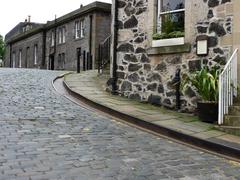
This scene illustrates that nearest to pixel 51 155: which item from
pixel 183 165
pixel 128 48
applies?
pixel 183 165

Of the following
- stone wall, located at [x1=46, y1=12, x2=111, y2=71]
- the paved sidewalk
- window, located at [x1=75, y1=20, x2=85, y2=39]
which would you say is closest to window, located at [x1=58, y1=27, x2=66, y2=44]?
stone wall, located at [x1=46, y1=12, x2=111, y2=71]

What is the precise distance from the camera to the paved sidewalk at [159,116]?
283 inches

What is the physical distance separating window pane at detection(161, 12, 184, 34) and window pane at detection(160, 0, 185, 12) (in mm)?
190

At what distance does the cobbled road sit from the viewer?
5.10 metres

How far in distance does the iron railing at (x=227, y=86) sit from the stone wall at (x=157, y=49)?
468 mm

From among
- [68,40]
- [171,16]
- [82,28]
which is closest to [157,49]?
[171,16]

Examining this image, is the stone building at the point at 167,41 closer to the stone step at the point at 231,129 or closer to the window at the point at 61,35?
the stone step at the point at 231,129

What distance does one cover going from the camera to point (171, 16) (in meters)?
10.7

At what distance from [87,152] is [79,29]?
25.6 metres

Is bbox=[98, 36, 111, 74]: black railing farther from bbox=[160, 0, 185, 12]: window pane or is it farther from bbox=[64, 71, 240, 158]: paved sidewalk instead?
bbox=[160, 0, 185, 12]: window pane

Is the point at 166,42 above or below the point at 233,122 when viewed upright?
above

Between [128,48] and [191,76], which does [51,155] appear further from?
[128,48]

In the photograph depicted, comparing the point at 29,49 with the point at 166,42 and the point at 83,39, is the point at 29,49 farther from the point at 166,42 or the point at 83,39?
the point at 166,42

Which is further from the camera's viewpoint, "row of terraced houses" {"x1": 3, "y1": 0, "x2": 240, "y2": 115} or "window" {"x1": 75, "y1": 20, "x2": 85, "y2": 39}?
"window" {"x1": 75, "y1": 20, "x2": 85, "y2": 39}
